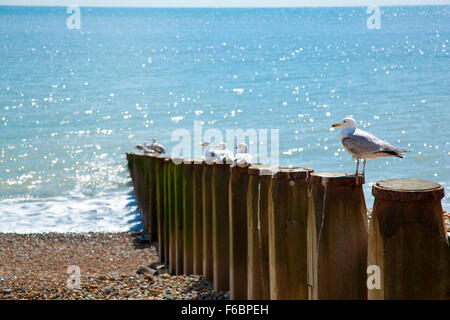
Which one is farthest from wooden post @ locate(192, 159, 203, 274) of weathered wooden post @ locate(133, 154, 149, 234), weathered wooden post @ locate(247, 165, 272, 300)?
weathered wooden post @ locate(133, 154, 149, 234)

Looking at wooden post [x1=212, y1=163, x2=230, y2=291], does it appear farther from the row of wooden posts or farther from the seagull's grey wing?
the seagull's grey wing

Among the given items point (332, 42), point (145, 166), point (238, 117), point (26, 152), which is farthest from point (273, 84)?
point (332, 42)

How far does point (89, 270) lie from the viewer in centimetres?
1102

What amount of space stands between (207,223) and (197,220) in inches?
24.0

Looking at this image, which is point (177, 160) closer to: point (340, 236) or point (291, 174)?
point (291, 174)

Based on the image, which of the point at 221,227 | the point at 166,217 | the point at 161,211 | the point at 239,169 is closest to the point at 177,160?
the point at 166,217

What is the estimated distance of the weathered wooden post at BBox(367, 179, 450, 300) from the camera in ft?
12.0

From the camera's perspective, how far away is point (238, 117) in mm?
36312

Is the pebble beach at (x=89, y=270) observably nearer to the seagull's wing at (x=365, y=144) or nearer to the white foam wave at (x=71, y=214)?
the white foam wave at (x=71, y=214)

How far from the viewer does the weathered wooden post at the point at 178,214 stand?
8836 mm

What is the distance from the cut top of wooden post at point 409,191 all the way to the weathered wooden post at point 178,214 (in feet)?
17.4

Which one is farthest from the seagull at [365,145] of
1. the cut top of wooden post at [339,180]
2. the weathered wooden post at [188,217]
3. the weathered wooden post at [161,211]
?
the weathered wooden post at [161,211]
